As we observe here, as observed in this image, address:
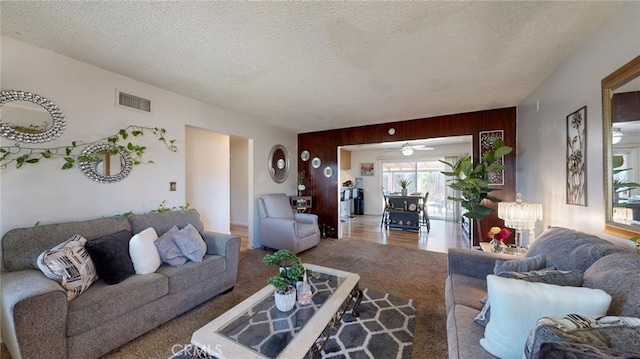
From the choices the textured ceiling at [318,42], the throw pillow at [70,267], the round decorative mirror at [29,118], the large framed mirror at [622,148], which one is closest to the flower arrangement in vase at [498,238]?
the large framed mirror at [622,148]

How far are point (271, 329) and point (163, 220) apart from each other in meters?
1.77

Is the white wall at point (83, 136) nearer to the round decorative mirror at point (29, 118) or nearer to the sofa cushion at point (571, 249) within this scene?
the round decorative mirror at point (29, 118)

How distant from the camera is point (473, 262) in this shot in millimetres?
1807

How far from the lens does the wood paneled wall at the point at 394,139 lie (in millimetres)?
3387

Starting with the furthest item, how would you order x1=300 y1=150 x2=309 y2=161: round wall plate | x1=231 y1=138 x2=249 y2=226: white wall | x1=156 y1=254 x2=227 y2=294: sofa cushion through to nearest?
x1=231 y1=138 x2=249 y2=226: white wall → x1=300 y1=150 x2=309 y2=161: round wall plate → x1=156 y1=254 x2=227 y2=294: sofa cushion

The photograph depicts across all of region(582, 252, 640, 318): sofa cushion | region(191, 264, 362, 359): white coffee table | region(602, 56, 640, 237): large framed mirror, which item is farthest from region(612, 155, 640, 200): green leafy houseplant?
region(191, 264, 362, 359): white coffee table

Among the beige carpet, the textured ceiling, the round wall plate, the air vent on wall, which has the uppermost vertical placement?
the textured ceiling

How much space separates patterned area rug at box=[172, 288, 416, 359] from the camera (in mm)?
1532

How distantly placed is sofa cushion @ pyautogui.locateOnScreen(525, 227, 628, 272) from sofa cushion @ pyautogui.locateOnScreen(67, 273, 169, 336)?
8.96ft

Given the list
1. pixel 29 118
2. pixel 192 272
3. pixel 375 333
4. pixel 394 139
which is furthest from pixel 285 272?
pixel 394 139

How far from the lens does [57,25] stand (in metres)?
1.57

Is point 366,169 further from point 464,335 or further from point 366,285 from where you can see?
point 464,335

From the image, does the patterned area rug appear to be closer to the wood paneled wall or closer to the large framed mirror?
the large framed mirror

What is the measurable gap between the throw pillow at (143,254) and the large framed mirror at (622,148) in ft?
10.6
